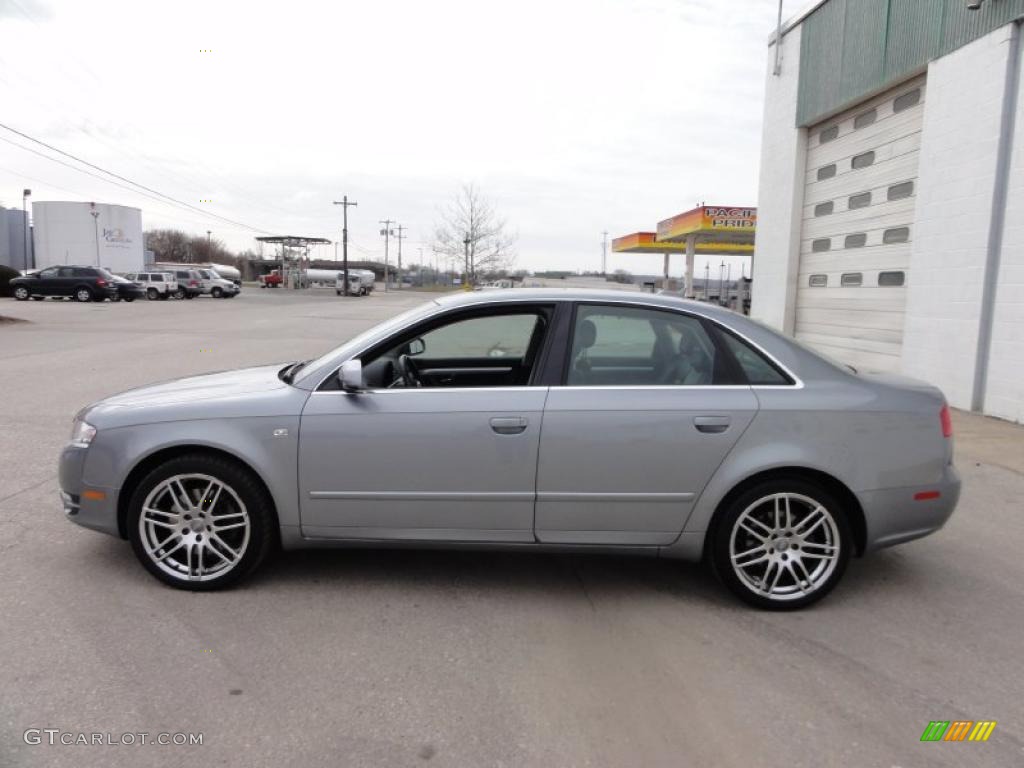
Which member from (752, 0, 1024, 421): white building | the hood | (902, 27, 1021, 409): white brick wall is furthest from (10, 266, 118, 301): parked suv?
the hood

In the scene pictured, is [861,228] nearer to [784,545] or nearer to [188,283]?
[784,545]

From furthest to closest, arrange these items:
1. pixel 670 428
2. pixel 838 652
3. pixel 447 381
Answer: pixel 447 381 → pixel 670 428 → pixel 838 652

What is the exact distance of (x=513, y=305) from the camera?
12.9 feet

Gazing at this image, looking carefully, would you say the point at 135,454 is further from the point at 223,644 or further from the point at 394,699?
the point at 394,699

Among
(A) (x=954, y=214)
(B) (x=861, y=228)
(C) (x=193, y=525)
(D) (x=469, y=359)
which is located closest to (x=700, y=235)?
(B) (x=861, y=228)

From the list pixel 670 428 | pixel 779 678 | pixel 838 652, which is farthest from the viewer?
pixel 670 428

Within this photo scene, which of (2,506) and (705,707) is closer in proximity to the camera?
(705,707)

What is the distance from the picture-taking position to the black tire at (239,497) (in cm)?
365

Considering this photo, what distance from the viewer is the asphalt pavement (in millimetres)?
2615

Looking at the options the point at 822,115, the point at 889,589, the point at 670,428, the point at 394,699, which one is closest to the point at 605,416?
the point at 670,428

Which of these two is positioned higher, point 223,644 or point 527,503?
point 527,503

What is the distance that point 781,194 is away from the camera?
14328mm

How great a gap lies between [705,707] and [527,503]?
3.94 ft

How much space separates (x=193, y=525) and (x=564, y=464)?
188cm
